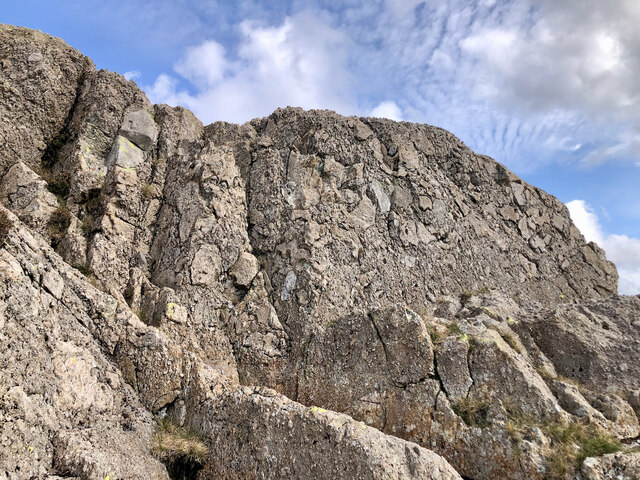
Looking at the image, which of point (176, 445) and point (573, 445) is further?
point (573, 445)

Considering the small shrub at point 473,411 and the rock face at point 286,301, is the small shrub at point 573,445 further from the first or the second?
the small shrub at point 473,411

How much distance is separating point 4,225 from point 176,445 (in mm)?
5485

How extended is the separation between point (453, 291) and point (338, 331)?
20.2 feet

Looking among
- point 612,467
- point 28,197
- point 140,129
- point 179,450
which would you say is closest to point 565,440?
point 612,467

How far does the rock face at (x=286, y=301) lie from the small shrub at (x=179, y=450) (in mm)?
200

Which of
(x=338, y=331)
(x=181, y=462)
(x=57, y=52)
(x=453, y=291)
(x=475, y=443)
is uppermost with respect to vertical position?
(x=57, y=52)

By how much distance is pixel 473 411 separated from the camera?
354 inches

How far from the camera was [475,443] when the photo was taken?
28.0 feet

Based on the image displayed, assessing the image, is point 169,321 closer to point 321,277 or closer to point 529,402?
point 321,277

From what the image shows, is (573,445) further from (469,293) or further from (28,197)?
(28,197)

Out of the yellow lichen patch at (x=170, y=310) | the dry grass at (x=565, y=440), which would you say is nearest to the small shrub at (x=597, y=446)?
the dry grass at (x=565, y=440)

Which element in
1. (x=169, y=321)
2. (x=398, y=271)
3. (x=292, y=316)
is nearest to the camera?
(x=169, y=321)

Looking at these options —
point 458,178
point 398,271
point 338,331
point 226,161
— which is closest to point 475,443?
point 338,331

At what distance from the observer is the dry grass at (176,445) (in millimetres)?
7727
